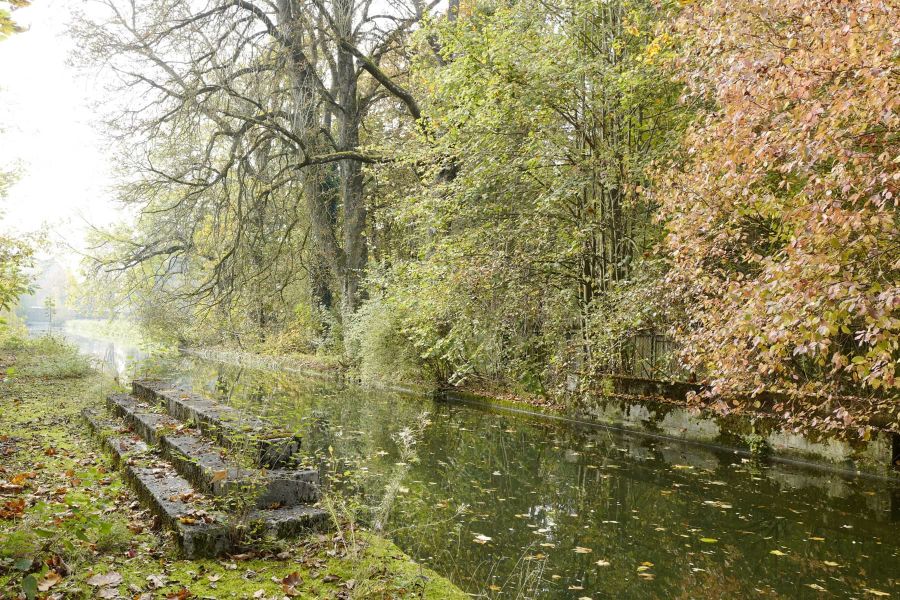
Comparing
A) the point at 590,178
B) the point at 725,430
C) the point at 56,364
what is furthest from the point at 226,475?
the point at 56,364

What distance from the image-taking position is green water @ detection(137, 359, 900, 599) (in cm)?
475

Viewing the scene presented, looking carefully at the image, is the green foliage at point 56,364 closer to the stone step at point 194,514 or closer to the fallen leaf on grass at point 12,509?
the stone step at point 194,514

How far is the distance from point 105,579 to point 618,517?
454 centimetres

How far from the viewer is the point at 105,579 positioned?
3.58 m

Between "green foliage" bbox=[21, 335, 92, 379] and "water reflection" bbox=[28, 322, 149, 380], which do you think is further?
"green foliage" bbox=[21, 335, 92, 379]

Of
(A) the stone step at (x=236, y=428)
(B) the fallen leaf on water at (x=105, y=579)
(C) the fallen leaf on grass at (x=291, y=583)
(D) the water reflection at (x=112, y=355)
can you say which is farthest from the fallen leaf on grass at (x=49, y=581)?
(D) the water reflection at (x=112, y=355)

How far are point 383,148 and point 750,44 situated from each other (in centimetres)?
1290

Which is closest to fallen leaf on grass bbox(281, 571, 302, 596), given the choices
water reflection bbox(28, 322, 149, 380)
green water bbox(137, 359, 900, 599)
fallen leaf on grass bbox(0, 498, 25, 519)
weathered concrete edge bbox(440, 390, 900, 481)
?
green water bbox(137, 359, 900, 599)

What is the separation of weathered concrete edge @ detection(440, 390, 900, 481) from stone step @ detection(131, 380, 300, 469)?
6118 millimetres

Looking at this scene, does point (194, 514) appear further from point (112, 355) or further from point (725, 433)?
point (112, 355)

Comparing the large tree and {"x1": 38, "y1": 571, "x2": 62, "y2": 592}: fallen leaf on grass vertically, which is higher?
the large tree

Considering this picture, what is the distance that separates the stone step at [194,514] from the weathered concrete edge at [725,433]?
635 cm

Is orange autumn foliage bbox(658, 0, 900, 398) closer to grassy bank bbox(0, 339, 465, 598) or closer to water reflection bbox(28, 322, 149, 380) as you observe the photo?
grassy bank bbox(0, 339, 465, 598)

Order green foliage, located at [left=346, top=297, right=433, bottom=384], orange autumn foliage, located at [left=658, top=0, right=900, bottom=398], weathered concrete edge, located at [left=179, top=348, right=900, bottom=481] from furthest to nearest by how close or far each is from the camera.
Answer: green foliage, located at [left=346, top=297, right=433, bottom=384], weathered concrete edge, located at [left=179, top=348, right=900, bottom=481], orange autumn foliage, located at [left=658, top=0, right=900, bottom=398]
